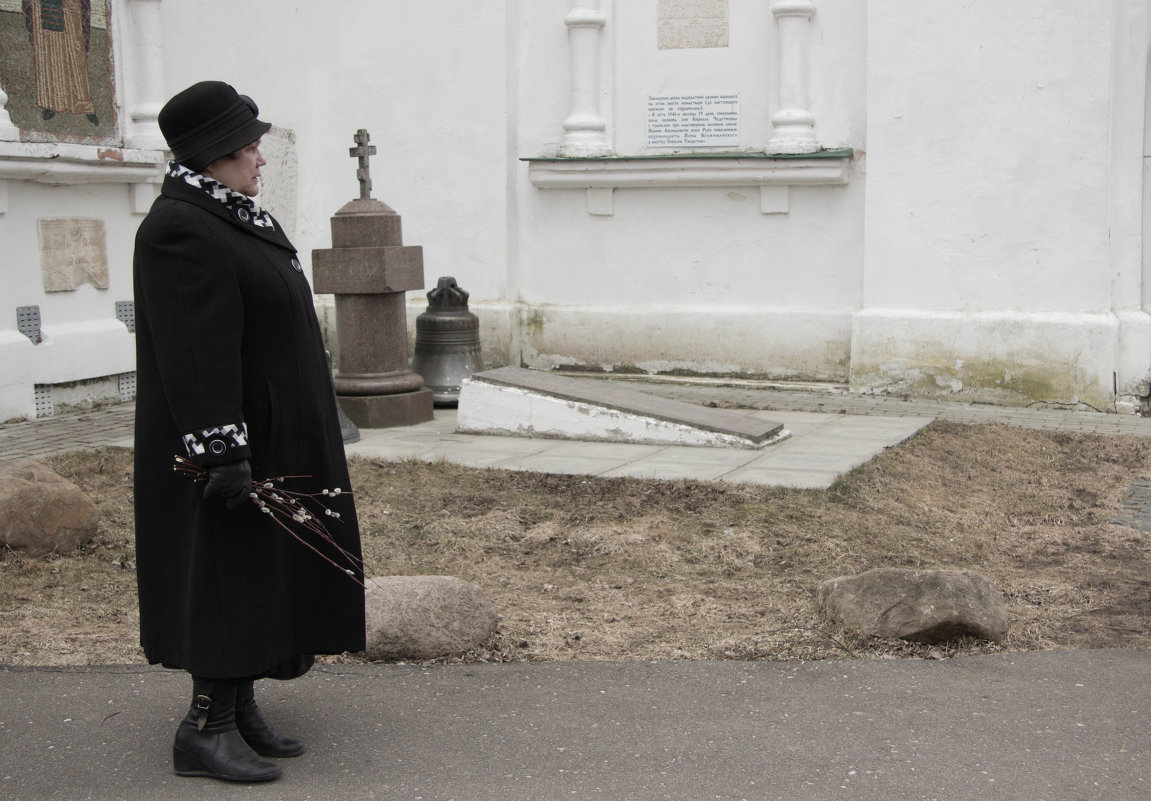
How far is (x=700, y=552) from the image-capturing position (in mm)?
5543

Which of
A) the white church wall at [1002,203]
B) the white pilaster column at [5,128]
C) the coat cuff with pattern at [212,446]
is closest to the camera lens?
the coat cuff with pattern at [212,446]

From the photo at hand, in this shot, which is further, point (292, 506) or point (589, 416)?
point (589, 416)

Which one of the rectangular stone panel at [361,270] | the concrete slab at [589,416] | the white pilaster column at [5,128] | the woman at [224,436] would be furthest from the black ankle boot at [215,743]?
the white pilaster column at [5,128]

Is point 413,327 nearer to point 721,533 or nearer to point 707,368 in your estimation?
point 707,368

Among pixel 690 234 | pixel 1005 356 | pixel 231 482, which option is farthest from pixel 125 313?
pixel 231 482

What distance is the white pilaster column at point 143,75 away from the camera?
34.1ft

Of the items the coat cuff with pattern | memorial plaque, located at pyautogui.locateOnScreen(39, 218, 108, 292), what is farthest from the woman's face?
memorial plaque, located at pyautogui.locateOnScreen(39, 218, 108, 292)

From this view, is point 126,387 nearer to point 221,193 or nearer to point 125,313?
point 125,313

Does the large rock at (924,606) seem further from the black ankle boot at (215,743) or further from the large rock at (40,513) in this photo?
the large rock at (40,513)

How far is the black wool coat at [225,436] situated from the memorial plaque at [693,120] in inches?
290

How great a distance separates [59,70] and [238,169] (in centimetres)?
743

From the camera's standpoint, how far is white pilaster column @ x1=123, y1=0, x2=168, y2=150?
10406mm

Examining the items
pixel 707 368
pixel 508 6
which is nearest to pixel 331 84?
pixel 508 6

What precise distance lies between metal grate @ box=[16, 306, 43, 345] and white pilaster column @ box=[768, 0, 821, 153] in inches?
215
